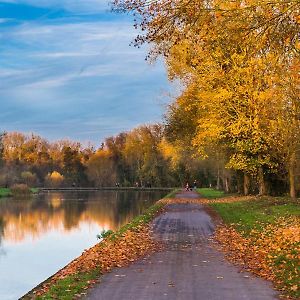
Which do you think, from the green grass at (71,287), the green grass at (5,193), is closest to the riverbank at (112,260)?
the green grass at (71,287)

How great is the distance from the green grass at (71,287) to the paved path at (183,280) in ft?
0.89

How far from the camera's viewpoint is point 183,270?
11164mm

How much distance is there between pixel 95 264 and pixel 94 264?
0.03 m

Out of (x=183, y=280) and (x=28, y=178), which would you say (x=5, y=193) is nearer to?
(x=28, y=178)

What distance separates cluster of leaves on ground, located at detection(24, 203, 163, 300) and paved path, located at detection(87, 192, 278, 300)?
0.36 m

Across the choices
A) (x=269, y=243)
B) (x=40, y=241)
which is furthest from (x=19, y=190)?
(x=269, y=243)

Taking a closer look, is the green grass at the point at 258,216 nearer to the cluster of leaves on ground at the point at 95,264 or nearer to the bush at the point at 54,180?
the cluster of leaves on ground at the point at 95,264

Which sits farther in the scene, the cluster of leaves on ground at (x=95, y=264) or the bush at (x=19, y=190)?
the bush at (x=19, y=190)

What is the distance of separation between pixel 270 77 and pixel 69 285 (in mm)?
19193

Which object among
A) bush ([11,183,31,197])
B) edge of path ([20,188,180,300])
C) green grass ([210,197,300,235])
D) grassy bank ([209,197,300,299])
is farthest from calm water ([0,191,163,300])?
bush ([11,183,31,197])

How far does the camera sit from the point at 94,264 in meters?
12.4

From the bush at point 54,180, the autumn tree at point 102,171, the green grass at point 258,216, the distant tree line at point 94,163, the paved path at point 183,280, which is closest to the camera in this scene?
the paved path at point 183,280

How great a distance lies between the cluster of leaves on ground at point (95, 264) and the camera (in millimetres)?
9672

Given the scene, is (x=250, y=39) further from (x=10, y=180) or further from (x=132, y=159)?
(x=132, y=159)
